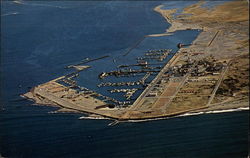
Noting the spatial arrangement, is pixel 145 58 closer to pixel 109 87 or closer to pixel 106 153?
pixel 109 87

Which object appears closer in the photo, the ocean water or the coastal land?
the ocean water

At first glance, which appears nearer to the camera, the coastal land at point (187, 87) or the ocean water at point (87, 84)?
the ocean water at point (87, 84)

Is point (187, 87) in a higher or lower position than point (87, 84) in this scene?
higher

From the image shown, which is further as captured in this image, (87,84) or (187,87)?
(87,84)
